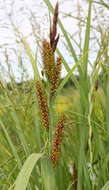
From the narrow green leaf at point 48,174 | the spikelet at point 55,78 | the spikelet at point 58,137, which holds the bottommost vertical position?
the narrow green leaf at point 48,174

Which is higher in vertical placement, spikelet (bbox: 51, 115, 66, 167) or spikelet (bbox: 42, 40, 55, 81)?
spikelet (bbox: 42, 40, 55, 81)

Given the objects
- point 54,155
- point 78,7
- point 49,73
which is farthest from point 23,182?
point 78,7

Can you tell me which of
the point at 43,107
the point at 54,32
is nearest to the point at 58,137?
the point at 43,107

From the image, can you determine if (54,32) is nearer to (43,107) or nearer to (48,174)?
(43,107)

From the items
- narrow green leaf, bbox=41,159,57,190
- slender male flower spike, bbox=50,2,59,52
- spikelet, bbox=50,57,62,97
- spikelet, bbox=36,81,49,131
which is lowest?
narrow green leaf, bbox=41,159,57,190

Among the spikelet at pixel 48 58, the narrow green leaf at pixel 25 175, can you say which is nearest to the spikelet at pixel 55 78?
the spikelet at pixel 48 58

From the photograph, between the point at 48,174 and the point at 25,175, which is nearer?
the point at 25,175

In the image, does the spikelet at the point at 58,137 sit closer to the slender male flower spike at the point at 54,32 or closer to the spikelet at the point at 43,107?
the spikelet at the point at 43,107

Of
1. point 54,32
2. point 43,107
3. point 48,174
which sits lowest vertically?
point 48,174

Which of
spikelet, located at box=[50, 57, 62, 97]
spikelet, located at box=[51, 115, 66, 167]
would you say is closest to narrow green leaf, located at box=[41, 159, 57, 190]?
spikelet, located at box=[51, 115, 66, 167]

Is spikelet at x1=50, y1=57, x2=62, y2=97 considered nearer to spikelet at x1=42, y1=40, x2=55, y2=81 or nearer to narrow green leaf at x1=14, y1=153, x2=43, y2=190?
spikelet at x1=42, y1=40, x2=55, y2=81

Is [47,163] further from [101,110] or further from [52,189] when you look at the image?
[101,110]

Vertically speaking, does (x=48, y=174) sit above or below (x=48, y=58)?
below
